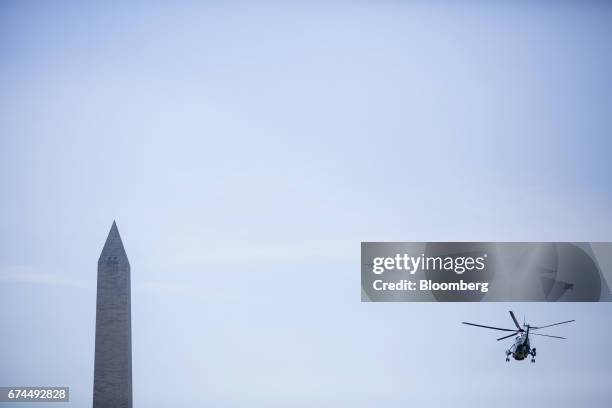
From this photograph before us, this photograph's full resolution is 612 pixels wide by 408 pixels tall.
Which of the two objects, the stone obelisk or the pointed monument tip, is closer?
the pointed monument tip

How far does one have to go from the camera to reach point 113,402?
1594cm

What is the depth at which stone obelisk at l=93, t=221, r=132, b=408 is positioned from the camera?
15837 millimetres

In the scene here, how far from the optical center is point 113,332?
1616 cm

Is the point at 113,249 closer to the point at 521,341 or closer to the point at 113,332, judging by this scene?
the point at 113,332

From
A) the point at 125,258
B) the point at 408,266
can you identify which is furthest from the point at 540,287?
the point at 125,258

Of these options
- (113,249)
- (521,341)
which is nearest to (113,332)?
(113,249)

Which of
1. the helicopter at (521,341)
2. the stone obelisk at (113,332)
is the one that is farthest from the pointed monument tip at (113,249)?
the helicopter at (521,341)

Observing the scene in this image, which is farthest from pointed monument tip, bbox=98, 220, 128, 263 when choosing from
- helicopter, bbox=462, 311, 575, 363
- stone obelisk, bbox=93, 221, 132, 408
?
helicopter, bbox=462, 311, 575, 363

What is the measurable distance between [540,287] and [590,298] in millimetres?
1006

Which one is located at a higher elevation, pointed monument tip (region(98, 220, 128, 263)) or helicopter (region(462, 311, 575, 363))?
pointed monument tip (region(98, 220, 128, 263))

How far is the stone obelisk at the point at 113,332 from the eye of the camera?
15837 mm

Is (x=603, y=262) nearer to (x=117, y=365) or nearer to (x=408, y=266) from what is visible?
(x=408, y=266)

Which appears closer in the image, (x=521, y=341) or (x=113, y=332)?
(x=521, y=341)

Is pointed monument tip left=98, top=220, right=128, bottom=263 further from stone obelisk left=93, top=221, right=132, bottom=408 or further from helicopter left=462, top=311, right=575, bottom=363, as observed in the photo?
helicopter left=462, top=311, right=575, bottom=363
